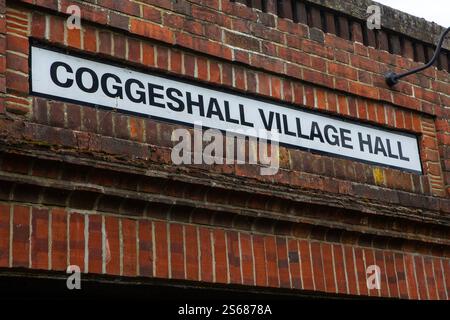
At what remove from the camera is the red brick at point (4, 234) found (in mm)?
3887

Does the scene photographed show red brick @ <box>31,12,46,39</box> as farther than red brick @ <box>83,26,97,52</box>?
No

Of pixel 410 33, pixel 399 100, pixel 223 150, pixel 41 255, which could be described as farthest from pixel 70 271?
pixel 410 33

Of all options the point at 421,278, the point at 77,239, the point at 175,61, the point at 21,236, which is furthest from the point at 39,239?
the point at 421,278

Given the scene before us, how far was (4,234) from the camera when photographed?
3918 millimetres

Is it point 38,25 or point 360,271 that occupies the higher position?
point 38,25

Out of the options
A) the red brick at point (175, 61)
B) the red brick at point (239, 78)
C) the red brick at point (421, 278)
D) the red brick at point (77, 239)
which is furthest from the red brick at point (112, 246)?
the red brick at point (421, 278)

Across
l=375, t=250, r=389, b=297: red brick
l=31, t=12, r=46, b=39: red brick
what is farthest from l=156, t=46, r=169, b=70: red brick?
l=375, t=250, r=389, b=297: red brick

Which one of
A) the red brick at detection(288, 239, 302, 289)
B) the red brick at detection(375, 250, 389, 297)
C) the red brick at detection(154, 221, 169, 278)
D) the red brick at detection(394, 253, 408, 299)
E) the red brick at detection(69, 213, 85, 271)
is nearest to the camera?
the red brick at detection(69, 213, 85, 271)

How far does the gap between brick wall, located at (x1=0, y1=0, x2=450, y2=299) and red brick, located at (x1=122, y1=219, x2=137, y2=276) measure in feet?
0.04

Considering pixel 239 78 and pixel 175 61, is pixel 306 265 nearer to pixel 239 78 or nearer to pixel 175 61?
pixel 239 78

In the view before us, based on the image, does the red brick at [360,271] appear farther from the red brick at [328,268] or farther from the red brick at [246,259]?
the red brick at [246,259]

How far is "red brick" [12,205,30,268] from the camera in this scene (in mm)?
3930

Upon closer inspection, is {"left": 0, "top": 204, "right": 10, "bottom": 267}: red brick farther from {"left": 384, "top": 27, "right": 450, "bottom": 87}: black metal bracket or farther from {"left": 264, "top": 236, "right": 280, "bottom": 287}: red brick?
{"left": 384, "top": 27, "right": 450, "bottom": 87}: black metal bracket

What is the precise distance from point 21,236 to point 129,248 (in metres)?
0.58
